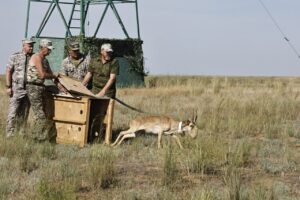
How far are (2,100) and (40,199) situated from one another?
13.3 meters

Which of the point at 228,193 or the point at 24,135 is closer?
the point at 228,193

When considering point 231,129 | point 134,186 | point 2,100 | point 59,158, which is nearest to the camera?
point 134,186

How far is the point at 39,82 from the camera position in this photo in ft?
35.9

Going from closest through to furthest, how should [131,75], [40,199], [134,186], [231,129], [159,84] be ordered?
[40,199], [134,186], [231,129], [131,75], [159,84]

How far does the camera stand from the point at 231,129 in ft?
43.6

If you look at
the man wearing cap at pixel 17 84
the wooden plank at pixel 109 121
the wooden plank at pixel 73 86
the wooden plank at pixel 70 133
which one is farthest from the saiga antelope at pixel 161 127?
the man wearing cap at pixel 17 84

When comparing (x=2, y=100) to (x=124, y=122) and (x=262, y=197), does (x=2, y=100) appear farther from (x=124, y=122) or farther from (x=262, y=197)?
(x=262, y=197)

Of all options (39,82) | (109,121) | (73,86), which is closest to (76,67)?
(73,86)

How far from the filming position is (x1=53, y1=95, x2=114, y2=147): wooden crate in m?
11.0

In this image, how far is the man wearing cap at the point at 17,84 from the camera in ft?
36.7

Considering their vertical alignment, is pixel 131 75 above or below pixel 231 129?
above

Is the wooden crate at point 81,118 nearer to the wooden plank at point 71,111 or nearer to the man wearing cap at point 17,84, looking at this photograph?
the wooden plank at point 71,111

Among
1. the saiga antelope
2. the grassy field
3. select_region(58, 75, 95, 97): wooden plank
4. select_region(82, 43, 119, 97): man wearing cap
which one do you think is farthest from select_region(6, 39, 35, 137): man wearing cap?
the saiga antelope

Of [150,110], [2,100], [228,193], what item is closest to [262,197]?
[228,193]
